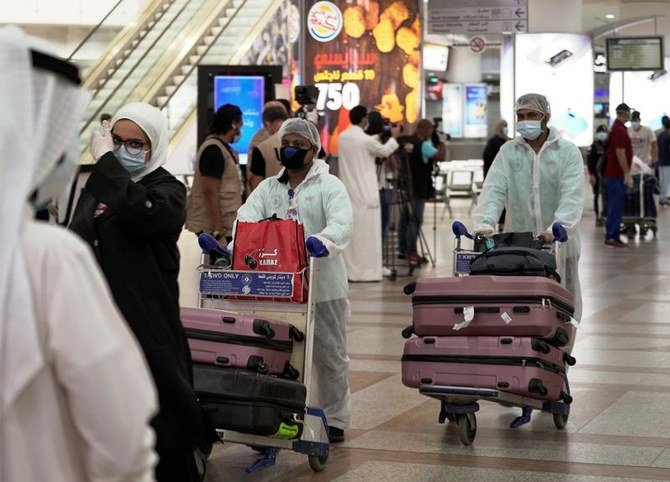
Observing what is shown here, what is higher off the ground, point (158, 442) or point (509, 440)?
point (158, 442)

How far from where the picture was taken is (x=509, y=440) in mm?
6297

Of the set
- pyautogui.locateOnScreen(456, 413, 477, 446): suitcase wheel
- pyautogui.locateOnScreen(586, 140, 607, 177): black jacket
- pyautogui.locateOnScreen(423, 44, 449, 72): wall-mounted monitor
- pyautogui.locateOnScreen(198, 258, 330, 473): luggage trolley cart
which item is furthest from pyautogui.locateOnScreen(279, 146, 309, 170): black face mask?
pyautogui.locateOnScreen(423, 44, 449, 72): wall-mounted monitor

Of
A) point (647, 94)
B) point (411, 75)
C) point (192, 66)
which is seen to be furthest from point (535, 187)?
point (647, 94)

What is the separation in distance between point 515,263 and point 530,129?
993 millimetres

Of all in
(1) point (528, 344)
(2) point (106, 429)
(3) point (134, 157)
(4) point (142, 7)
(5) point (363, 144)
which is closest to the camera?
(2) point (106, 429)

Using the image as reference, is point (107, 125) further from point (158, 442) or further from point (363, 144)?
point (363, 144)

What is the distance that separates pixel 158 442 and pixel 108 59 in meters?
16.6

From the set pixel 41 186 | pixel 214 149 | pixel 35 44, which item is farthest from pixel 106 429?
pixel 214 149

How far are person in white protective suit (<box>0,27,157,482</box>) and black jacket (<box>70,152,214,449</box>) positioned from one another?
165 centimetres

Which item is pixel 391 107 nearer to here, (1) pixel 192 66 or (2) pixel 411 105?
(2) pixel 411 105

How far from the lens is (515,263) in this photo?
245 inches

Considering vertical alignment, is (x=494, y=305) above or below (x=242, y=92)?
below

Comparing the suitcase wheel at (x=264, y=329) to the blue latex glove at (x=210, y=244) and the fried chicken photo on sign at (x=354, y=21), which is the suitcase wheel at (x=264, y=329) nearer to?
the blue latex glove at (x=210, y=244)

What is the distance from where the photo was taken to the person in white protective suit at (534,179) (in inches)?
272
